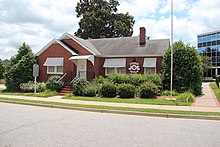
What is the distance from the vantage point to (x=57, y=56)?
83.1ft

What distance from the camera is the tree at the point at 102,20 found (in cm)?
4525

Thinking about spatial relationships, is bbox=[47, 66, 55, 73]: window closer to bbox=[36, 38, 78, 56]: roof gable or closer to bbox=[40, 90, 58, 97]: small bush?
bbox=[36, 38, 78, 56]: roof gable

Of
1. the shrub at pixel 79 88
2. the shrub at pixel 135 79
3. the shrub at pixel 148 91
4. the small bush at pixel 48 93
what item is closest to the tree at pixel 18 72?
the small bush at pixel 48 93

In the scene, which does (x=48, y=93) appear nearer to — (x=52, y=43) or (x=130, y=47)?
(x=52, y=43)

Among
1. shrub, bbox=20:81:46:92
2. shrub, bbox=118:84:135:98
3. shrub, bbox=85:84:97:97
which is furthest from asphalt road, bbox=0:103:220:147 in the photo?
shrub, bbox=20:81:46:92

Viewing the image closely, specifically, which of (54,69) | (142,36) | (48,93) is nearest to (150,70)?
(142,36)

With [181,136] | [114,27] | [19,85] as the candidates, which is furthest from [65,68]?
[114,27]

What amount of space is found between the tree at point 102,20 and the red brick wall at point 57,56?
20.0 m

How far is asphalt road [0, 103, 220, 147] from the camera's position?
6.04m

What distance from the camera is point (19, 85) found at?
24.3 m

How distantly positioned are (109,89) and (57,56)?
957cm

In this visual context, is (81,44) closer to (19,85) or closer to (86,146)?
(19,85)

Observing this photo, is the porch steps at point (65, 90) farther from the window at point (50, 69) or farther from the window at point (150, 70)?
the window at point (150, 70)

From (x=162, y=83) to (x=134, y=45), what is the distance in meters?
8.53
